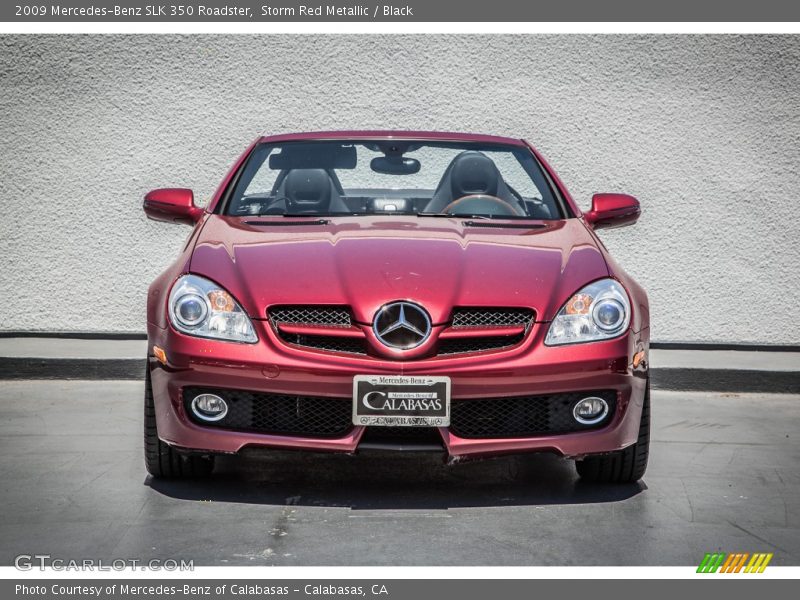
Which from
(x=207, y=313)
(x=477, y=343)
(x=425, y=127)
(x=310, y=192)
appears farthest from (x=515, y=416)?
(x=425, y=127)

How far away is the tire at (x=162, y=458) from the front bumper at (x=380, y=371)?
0.76 feet

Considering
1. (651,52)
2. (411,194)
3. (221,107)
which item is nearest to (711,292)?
(651,52)

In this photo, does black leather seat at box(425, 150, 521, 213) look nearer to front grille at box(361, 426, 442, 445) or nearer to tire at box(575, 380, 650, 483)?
tire at box(575, 380, 650, 483)

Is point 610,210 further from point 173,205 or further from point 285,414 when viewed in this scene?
point 285,414

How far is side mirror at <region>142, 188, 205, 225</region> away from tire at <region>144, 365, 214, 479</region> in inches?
43.7

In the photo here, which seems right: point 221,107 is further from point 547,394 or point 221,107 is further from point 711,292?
point 547,394

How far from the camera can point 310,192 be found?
591cm

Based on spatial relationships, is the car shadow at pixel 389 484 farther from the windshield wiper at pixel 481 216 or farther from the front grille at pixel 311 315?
the windshield wiper at pixel 481 216

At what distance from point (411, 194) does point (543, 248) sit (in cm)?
272

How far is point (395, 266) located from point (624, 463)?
4.03ft

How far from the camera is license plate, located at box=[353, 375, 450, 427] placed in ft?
14.5

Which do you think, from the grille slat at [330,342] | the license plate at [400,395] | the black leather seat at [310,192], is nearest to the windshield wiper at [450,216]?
the black leather seat at [310,192]

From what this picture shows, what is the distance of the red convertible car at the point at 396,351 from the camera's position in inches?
175

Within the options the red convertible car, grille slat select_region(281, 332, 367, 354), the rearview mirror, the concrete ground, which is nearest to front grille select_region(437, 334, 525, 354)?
the red convertible car
